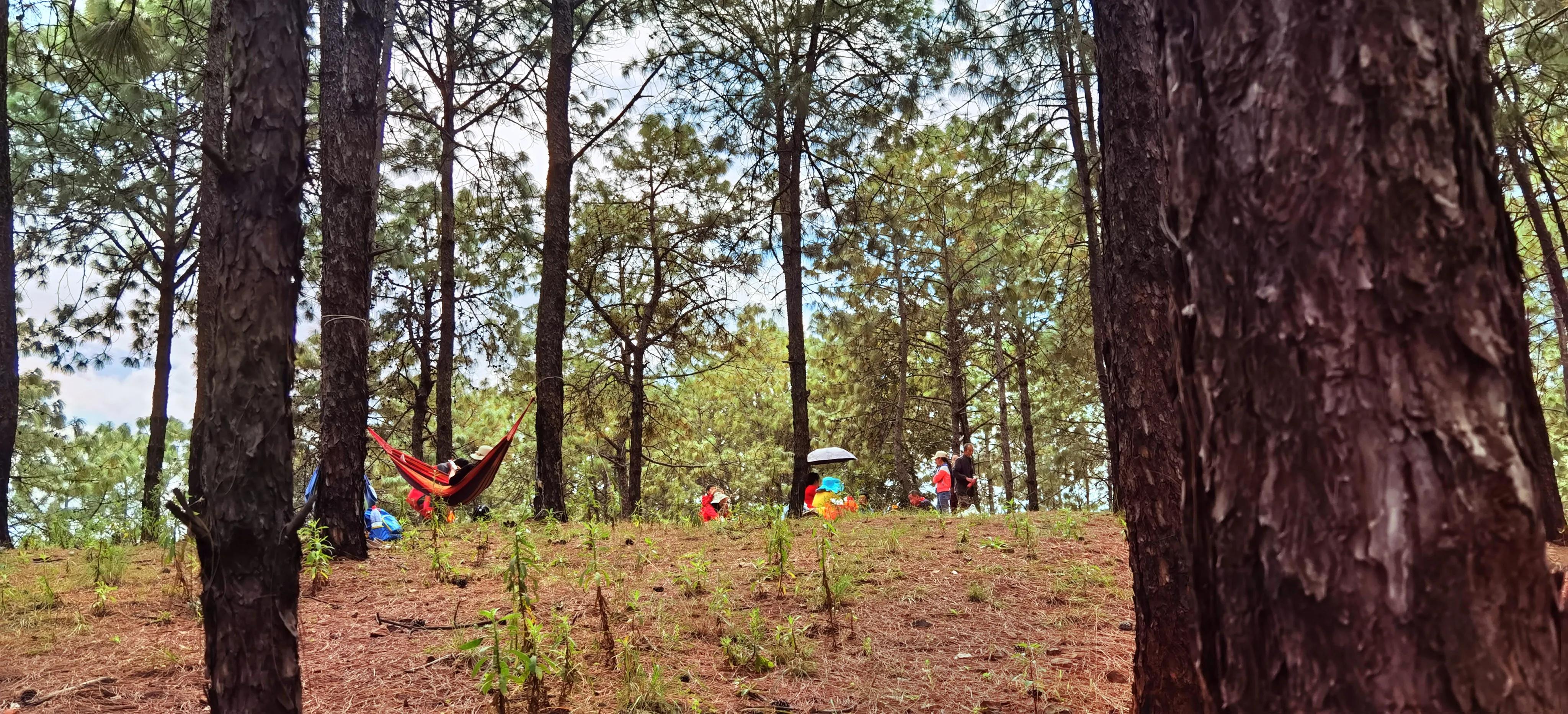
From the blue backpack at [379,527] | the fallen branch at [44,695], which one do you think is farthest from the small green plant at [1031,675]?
the blue backpack at [379,527]

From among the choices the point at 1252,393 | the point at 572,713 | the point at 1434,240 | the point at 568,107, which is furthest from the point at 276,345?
the point at 568,107

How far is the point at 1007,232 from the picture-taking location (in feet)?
28.3

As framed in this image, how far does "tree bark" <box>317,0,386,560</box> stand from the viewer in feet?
15.0

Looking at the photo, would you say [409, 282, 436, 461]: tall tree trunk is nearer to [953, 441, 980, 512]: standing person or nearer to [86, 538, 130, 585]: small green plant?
[86, 538, 130, 585]: small green plant

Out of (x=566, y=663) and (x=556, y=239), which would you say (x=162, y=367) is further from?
(x=566, y=663)

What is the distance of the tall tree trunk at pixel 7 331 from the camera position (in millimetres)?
5980

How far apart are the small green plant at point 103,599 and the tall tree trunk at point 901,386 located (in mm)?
8918

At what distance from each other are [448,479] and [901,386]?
741cm

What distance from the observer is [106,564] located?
4.11 meters

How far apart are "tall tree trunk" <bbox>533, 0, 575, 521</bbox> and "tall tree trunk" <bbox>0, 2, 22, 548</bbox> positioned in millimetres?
3956

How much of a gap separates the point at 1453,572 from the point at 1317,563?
0.11m

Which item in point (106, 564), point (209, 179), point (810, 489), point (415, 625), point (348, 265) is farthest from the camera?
point (810, 489)

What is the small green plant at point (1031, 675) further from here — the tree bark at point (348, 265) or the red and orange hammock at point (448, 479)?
the red and orange hammock at point (448, 479)

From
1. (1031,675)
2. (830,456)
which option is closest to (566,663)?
(1031,675)
